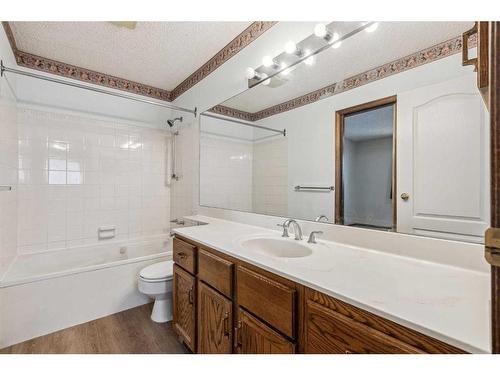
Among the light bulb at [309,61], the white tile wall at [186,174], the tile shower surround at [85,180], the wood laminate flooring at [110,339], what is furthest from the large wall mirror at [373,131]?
the tile shower surround at [85,180]

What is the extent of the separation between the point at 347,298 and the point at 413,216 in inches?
23.4

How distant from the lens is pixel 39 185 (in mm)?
2236

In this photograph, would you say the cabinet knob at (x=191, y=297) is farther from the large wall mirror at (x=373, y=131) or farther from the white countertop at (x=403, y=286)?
the large wall mirror at (x=373, y=131)

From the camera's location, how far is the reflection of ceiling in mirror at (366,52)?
1.00m

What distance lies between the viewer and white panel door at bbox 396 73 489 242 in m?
0.87

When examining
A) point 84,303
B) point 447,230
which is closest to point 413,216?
point 447,230

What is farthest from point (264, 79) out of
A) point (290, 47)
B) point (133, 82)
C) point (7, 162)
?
point (7, 162)

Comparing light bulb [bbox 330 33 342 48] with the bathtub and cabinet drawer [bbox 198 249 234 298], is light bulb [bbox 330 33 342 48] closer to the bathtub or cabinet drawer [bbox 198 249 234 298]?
cabinet drawer [bbox 198 249 234 298]

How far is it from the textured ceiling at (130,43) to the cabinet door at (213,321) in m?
1.82

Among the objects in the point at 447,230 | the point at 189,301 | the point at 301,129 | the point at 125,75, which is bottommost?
the point at 189,301

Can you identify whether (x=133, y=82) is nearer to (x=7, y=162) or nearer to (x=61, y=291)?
(x=7, y=162)

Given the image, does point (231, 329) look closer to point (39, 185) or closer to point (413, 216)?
point (413, 216)
